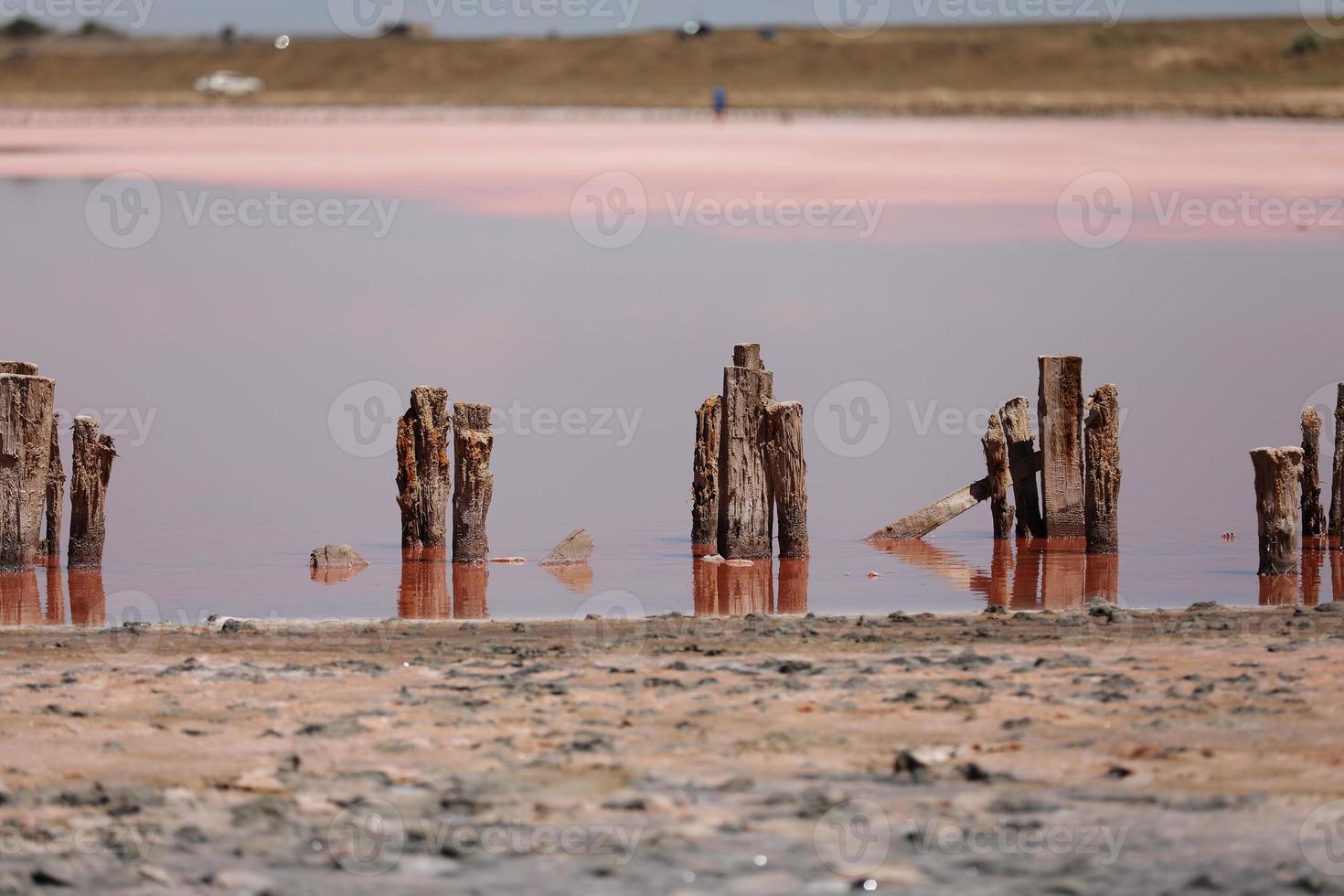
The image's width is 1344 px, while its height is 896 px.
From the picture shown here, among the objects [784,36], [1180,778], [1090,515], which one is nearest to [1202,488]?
[1090,515]

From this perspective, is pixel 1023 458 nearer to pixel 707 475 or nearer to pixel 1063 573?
pixel 1063 573

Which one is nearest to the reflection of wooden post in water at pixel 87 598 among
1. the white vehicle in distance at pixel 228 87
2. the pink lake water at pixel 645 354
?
the pink lake water at pixel 645 354

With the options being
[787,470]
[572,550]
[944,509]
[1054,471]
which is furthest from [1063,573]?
[572,550]

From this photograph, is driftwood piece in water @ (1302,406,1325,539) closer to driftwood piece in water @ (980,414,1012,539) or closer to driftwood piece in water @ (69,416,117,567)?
driftwood piece in water @ (980,414,1012,539)

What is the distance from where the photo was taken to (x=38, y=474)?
50.3ft

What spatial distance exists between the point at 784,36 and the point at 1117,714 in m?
108

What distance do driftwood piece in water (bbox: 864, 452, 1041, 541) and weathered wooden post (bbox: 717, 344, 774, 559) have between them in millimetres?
2268

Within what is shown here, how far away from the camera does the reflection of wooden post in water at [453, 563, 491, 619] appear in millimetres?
14602

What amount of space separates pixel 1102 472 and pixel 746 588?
10.2 ft

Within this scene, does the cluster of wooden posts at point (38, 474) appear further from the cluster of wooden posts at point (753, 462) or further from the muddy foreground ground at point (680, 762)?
the cluster of wooden posts at point (753, 462)

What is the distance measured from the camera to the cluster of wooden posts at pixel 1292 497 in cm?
1512

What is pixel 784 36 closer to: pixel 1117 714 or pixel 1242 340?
pixel 1242 340

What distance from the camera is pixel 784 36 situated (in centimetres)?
11619

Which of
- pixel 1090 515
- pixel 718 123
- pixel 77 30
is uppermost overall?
pixel 77 30
